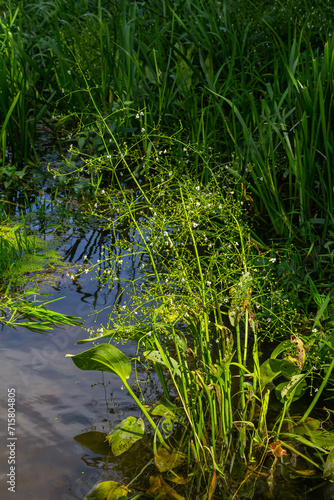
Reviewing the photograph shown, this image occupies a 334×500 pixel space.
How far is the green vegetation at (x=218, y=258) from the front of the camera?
1.56m

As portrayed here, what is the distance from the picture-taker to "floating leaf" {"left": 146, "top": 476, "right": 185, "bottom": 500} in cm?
147

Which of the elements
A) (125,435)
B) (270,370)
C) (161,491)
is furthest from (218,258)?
(161,491)

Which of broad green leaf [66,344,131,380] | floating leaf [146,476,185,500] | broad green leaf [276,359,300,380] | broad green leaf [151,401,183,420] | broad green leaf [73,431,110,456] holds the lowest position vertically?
floating leaf [146,476,185,500]

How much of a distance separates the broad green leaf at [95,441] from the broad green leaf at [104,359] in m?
0.22

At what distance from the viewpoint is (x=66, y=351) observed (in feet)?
6.64

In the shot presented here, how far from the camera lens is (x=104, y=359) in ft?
5.23

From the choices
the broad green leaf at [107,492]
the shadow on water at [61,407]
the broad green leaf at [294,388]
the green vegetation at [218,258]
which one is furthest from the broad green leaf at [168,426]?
the broad green leaf at [294,388]

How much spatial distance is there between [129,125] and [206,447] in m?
2.33

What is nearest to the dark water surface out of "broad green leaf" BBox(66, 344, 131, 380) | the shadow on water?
the shadow on water

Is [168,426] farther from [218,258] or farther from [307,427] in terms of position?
[218,258]

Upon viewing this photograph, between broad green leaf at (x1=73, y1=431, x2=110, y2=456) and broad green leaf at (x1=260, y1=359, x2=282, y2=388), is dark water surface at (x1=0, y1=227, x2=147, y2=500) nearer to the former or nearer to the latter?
broad green leaf at (x1=73, y1=431, x2=110, y2=456)

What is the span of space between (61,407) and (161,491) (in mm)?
479

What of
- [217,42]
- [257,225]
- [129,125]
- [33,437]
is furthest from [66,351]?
[217,42]

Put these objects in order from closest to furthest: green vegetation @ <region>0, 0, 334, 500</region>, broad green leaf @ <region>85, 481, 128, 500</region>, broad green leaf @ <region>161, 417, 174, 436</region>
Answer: broad green leaf @ <region>85, 481, 128, 500</region>, green vegetation @ <region>0, 0, 334, 500</region>, broad green leaf @ <region>161, 417, 174, 436</region>
